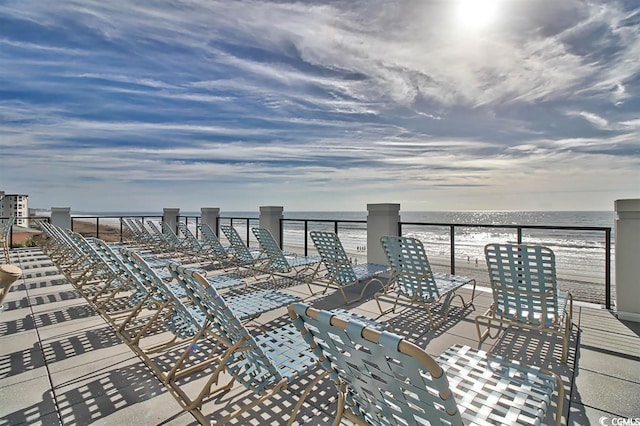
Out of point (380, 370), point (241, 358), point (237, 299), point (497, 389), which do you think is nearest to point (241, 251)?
point (237, 299)

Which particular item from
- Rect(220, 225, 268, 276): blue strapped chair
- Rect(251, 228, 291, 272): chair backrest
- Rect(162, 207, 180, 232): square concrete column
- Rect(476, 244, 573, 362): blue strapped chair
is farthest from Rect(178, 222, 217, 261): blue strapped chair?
Rect(476, 244, 573, 362): blue strapped chair

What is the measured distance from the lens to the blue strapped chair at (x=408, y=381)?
3.06 ft

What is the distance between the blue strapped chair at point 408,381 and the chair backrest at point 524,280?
1.31 metres

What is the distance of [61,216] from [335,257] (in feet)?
30.6

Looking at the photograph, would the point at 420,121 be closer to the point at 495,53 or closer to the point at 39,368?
the point at 495,53

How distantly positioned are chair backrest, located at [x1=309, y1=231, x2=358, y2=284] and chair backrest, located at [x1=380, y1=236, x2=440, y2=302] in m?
0.75

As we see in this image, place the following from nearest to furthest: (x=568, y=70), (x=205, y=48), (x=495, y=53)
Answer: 1. (x=495, y=53)
2. (x=205, y=48)
3. (x=568, y=70)

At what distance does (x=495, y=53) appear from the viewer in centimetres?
731

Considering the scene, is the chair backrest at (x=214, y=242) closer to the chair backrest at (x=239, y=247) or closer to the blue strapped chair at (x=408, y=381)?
the chair backrest at (x=239, y=247)

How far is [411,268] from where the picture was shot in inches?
153

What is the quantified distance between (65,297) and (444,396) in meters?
5.46

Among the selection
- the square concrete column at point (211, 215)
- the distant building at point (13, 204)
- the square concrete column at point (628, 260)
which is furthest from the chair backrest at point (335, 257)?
the distant building at point (13, 204)

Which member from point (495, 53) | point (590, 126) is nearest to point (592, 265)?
point (590, 126)

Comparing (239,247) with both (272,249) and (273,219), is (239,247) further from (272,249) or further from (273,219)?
(273,219)
